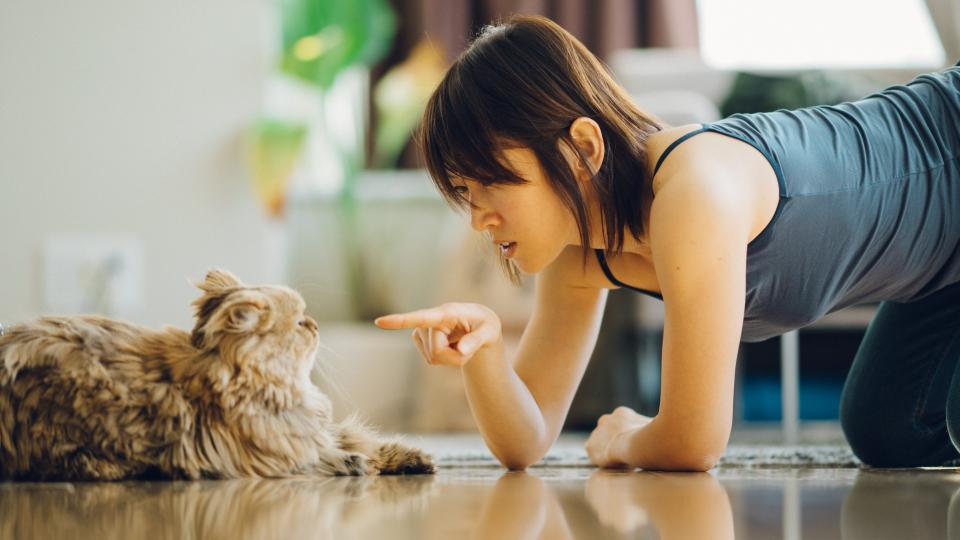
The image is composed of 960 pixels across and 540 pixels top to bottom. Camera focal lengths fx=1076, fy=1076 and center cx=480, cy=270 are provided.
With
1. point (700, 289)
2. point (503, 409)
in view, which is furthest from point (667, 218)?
point (503, 409)

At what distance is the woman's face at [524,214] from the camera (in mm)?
1115

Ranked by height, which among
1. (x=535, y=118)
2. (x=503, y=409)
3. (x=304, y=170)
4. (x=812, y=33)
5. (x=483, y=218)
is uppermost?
(x=812, y=33)

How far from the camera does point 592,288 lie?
135 centimetres

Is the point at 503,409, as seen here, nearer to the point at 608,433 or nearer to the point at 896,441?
the point at 608,433

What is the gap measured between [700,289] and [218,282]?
48 centimetres

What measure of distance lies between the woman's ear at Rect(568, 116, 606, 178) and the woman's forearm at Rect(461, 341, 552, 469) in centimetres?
21

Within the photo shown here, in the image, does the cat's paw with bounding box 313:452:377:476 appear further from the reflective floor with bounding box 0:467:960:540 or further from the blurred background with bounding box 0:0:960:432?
the blurred background with bounding box 0:0:960:432

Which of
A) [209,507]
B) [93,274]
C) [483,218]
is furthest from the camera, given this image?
[93,274]

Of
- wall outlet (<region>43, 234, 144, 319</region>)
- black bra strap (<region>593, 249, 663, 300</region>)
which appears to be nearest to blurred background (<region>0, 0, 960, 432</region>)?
wall outlet (<region>43, 234, 144, 319</region>)

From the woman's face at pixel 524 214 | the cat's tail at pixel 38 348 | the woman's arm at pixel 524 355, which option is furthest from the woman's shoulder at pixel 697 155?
the cat's tail at pixel 38 348

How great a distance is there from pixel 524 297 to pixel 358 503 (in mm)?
1777

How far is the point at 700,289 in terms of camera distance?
3.43ft

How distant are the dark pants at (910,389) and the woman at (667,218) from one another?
0.14 feet

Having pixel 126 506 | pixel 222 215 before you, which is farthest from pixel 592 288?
pixel 222 215
